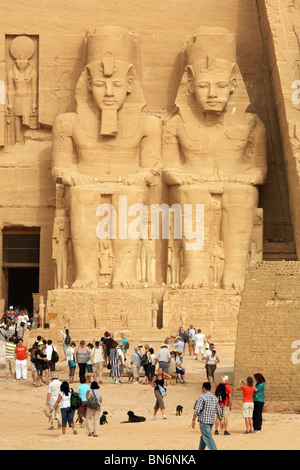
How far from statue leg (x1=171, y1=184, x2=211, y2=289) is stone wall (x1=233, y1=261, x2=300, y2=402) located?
28.8ft

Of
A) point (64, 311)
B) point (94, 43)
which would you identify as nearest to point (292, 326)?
point (64, 311)

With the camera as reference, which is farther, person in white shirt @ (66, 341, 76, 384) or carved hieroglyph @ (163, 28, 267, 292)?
carved hieroglyph @ (163, 28, 267, 292)

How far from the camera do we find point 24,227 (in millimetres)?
35562

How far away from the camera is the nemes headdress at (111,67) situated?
33.6 meters

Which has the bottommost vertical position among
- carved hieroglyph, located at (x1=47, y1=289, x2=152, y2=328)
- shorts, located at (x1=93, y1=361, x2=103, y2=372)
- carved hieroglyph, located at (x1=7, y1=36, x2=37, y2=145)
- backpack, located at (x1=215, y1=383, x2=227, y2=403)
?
backpack, located at (x1=215, y1=383, x2=227, y2=403)

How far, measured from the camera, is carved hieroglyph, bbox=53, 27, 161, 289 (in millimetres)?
33094

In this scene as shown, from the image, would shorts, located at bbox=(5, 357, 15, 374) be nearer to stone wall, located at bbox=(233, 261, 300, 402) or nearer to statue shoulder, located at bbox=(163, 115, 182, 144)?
stone wall, located at bbox=(233, 261, 300, 402)

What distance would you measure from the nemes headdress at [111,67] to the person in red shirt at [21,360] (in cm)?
898

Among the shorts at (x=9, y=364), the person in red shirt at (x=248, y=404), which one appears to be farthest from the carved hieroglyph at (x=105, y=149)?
the person in red shirt at (x=248, y=404)

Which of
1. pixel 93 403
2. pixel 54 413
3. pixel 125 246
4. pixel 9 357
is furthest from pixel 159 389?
pixel 125 246

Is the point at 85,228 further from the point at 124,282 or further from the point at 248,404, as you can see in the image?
the point at 248,404

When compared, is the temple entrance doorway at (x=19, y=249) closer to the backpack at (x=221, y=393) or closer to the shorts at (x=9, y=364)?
the shorts at (x=9, y=364)

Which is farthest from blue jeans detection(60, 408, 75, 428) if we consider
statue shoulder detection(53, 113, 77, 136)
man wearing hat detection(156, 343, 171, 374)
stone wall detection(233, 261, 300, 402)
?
statue shoulder detection(53, 113, 77, 136)

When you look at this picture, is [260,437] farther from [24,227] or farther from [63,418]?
[24,227]
